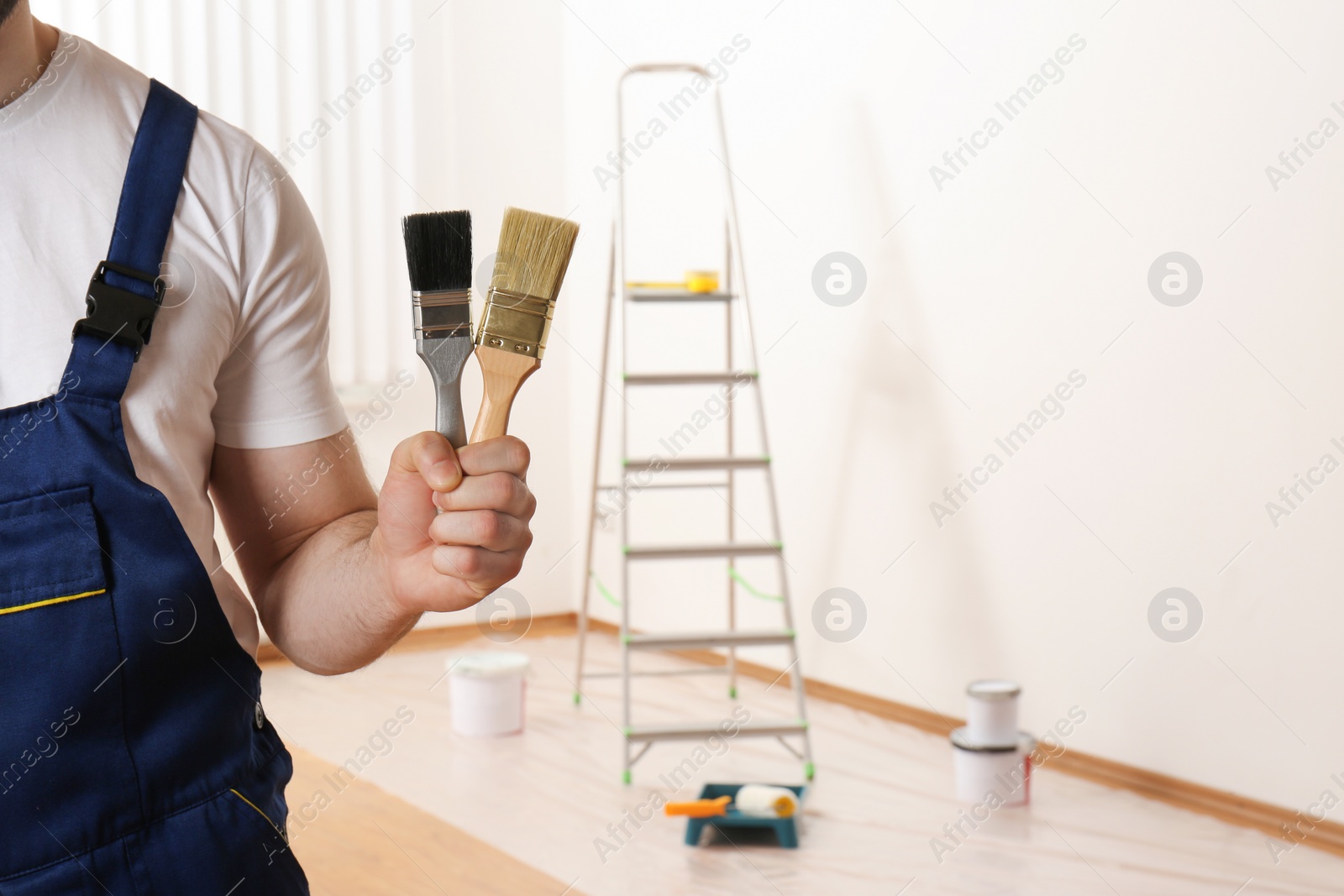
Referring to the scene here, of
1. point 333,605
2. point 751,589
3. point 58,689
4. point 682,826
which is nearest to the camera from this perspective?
point 58,689

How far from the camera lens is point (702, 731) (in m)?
3.09

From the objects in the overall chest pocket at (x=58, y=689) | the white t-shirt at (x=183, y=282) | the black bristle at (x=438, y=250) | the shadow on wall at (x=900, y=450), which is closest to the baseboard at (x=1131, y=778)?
the shadow on wall at (x=900, y=450)

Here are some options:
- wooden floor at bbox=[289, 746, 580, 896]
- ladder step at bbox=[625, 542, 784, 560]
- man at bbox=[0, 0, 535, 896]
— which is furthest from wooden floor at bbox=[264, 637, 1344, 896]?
man at bbox=[0, 0, 535, 896]

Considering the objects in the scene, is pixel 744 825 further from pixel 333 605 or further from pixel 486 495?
pixel 486 495

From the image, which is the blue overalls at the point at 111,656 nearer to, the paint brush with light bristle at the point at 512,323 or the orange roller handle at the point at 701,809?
the paint brush with light bristle at the point at 512,323

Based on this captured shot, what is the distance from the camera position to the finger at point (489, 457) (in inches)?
29.7

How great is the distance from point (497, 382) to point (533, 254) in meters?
0.09

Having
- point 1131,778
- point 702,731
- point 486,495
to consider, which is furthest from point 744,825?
point 486,495

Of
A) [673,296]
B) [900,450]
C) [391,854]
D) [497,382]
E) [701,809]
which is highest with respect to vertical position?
[673,296]

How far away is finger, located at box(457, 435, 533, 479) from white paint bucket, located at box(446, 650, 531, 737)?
284 cm

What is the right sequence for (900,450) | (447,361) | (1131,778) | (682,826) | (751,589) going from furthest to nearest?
1. (751,589)
2. (900,450)
3. (1131,778)
4. (682,826)
5. (447,361)

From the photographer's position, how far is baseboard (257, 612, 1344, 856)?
2615mm

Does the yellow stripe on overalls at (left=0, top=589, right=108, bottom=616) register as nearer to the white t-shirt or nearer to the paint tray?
the white t-shirt

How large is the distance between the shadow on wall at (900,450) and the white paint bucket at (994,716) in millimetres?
351
